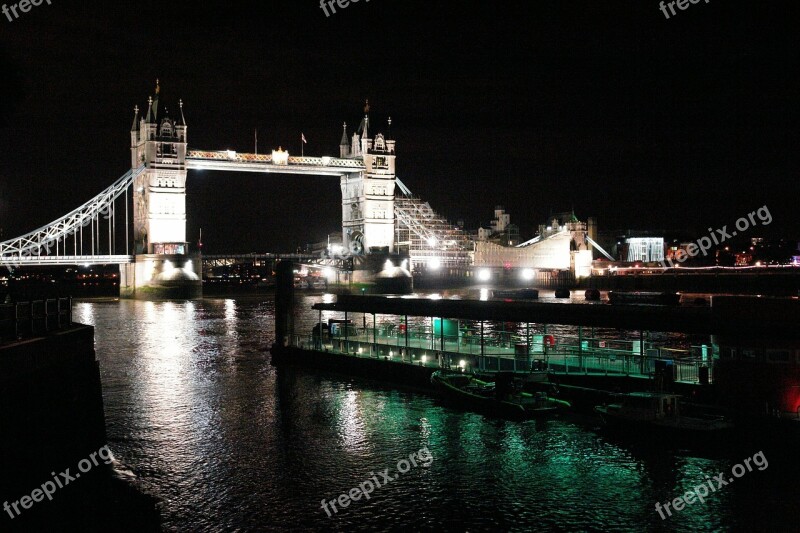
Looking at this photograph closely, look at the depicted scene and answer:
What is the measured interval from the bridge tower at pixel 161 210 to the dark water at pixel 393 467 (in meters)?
63.4

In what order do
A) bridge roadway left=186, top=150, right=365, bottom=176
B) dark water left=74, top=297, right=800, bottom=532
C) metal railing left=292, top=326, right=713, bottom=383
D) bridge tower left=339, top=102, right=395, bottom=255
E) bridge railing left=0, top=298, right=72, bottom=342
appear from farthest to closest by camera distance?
bridge tower left=339, top=102, right=395, bottom=255 < bridge roadway left=186, top=150, right=365, bottom=176 < metal railing left=292, top=326, right=713, bottom=383 < dark water left=74, top=297, right=800, bottom=532 < bridge railing left=0, top=298, right=72, bottom=342

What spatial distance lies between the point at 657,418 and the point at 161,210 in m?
83.3

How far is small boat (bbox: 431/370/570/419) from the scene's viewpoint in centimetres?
2456

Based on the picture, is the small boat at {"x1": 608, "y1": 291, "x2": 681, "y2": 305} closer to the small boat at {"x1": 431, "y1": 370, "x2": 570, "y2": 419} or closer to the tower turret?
the small boat at {"x1": 431, "y1": 370, "x2": 570, "y2": 419}

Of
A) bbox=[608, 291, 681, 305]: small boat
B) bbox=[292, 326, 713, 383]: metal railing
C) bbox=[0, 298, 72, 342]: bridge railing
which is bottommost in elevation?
bbox=[292, 326, 713, 383]: metal railing

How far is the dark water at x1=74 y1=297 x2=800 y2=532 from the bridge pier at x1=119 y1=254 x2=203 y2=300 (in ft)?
203

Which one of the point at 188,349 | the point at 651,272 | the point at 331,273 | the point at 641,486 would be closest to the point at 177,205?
the point at 331,273

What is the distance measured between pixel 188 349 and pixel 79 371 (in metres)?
28.6

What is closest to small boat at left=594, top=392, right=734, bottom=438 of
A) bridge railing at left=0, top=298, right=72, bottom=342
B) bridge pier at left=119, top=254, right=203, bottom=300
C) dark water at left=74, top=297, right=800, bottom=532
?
dark water at left=74, top=297, right=800, bottom=532

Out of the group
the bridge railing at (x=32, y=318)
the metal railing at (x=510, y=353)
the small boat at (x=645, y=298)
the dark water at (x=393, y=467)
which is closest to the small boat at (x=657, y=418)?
the dark water at (x=393, y=467)

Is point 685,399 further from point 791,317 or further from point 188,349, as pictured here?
point 188,349

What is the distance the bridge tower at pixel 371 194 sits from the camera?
11100 centimetres

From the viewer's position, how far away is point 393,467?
20.5 m

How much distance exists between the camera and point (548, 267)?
134625mm
